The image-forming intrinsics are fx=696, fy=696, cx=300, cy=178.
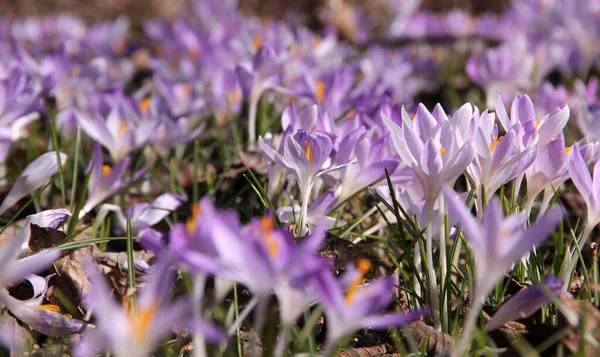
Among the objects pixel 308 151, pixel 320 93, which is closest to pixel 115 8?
pixel 320 93

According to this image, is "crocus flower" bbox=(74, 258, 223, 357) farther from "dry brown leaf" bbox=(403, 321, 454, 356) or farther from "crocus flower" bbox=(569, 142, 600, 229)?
"crocus flower" bbox=(569, 142, 600, 229)

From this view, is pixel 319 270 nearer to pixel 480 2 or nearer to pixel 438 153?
pixel 438 153

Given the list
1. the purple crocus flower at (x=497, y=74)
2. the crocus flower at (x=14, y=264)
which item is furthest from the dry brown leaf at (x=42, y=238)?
the purple crocus flower at (x=497, y=74)

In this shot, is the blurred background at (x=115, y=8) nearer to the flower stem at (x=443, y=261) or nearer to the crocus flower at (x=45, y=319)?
the flower stem at (x=443, y=261)

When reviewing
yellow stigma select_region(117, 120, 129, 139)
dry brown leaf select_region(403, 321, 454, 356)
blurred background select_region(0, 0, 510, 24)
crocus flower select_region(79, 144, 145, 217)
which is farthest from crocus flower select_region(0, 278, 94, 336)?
blurred background select_region(0, 0, 510, 24)

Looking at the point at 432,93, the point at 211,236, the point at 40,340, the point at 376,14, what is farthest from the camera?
the point at 376,14

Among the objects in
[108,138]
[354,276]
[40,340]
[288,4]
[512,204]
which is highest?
[354,276]

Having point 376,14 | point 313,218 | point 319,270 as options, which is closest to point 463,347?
point 319,270
